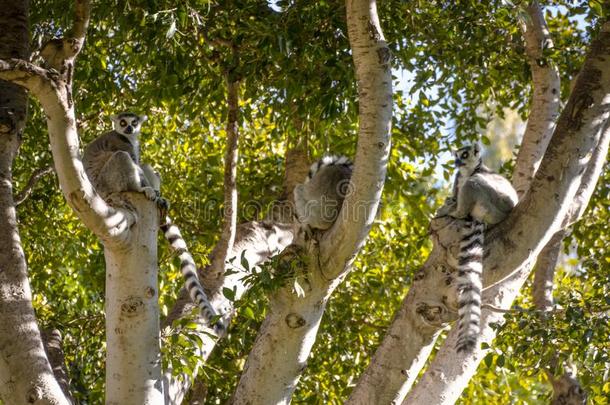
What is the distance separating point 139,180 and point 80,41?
1774 millimetres

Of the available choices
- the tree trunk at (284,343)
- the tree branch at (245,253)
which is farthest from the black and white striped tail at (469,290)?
the tree branch at (245,253)

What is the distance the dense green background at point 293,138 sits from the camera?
5387mm

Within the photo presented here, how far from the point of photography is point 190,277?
Answer: 5.36m

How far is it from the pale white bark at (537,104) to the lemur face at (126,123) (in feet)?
11.5

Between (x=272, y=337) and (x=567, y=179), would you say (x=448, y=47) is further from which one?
(x=272, y=337)

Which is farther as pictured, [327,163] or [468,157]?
[468,157]

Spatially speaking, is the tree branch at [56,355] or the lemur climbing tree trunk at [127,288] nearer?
the lemur climbing tree trunk at [127,288]

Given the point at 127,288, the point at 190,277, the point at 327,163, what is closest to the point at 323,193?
the point at 327,163

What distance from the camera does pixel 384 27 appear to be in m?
5.84

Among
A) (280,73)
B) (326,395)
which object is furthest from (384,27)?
(326,395)

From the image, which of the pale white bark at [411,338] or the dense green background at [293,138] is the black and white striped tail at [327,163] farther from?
the pale white bark at [411,338]

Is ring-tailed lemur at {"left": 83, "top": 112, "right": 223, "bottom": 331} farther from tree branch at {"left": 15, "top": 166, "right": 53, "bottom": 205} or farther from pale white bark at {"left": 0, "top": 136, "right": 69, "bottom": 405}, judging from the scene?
pale white bark at {"left": 0, "top": 136, "right": 69, "bottom": 405}

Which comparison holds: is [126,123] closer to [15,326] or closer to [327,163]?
[327,163]

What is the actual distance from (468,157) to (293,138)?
5.46 ft
